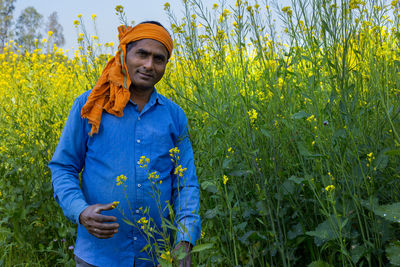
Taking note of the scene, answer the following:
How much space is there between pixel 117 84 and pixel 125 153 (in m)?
0.30

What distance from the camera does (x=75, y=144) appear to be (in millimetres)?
1657

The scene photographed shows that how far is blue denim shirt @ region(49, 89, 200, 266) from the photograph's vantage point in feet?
5.33

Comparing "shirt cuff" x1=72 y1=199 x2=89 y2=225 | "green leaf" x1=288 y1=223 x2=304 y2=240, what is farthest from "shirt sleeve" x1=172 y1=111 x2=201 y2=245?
"green leaf" x1=288 y1=223 x2=304 y2=240

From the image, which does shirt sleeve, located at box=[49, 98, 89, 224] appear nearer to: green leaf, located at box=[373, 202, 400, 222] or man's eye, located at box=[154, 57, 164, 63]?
man's eye, located at box=[154, 57, 164, 63]

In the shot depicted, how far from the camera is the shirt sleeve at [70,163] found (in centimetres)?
155

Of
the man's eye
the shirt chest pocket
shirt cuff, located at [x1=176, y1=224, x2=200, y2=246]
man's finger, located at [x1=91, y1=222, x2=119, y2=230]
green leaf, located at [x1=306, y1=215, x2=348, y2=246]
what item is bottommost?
green leaf, located at [x1=306, y1=215, x2=348, y2=246]

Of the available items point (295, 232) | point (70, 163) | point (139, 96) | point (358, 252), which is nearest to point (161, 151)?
point (139, 96)

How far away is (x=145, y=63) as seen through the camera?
5.60 feet

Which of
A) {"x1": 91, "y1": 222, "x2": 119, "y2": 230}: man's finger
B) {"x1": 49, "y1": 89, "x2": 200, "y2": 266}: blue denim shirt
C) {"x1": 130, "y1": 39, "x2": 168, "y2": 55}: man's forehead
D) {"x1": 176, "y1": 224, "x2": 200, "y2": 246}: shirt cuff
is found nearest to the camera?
{"x1": 91, "y1": 222, "x2": 119, "y2": 230}: man's finger

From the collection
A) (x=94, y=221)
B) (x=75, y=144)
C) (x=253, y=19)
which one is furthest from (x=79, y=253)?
(x=253, y=19)

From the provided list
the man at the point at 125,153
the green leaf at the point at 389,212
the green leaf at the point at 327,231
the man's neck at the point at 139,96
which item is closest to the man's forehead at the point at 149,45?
the man at the point at 125,153

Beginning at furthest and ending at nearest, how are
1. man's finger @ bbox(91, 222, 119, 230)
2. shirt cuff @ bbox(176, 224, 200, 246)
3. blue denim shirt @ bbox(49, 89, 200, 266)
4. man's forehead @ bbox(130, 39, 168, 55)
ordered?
man's forehead @ bbox(130, 39, 168, 55)
blue denim shirt @ bbox(49, 89, 200, 266)
shirt cuff @ bbox(176, 224, 200, 246)
man's finger @ bbox(91, 222, 119, 230)

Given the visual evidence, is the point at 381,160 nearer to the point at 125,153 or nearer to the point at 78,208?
the point at 125,153

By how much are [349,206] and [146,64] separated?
1058 mm
